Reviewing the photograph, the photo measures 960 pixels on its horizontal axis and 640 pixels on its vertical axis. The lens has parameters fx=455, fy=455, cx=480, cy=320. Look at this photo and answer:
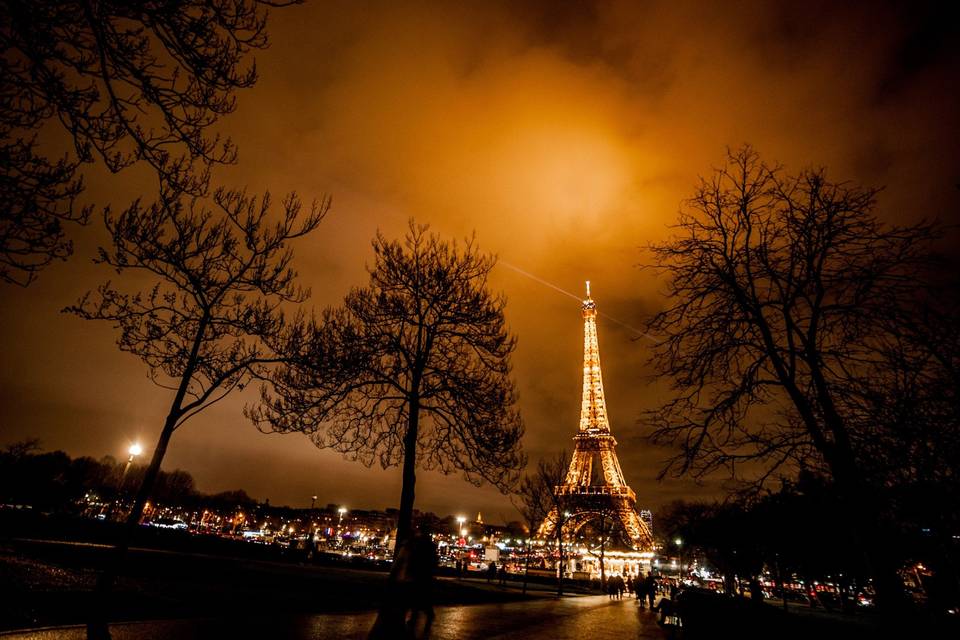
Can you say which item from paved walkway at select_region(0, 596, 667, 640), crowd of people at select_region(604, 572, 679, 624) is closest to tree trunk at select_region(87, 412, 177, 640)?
paved walkway at select_region(0, 596, 667, 640)

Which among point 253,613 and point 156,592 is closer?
point 253,613

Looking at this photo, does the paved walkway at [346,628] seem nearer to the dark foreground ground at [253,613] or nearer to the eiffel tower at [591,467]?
the dark foreground ground at [253,613]

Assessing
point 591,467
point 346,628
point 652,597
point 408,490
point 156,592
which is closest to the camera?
point 346,628

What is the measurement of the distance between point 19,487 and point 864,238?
82.5 m

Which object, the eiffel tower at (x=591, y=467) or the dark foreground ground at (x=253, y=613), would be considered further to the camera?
the eiffel tower at (x=591, y=467)

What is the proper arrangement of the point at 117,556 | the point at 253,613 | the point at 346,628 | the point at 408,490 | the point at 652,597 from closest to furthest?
the point at 117,556
the point at 346,628
the point at 253,613
the point at 408,490
the point at 652,597

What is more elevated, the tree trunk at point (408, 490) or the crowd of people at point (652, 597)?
the tree trunk at point (408, 490)

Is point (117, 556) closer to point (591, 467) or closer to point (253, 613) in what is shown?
point (253, 613)

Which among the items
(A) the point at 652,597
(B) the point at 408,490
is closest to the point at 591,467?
(A) the point at 652,597

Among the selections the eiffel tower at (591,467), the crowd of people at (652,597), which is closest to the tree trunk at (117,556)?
the crowd of people at (652,597)

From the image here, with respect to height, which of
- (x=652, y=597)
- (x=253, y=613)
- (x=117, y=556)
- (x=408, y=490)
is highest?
(x=408, y=490)

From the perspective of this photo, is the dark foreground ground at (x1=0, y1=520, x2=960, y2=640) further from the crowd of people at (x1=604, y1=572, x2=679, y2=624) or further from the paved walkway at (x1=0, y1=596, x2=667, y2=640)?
the crowd of people at (x1=604, y1=572, x2=679, y2=624)

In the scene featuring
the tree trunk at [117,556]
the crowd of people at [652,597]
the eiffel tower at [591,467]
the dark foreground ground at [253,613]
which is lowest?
the crowd of people at [652,597]

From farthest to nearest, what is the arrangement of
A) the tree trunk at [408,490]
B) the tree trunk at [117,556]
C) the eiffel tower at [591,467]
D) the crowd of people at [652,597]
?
the eiffel tower at [591,467]
the crowd of people at [652,597]
the tree trunk at [408,490]
the tree trunk at [117,556]
